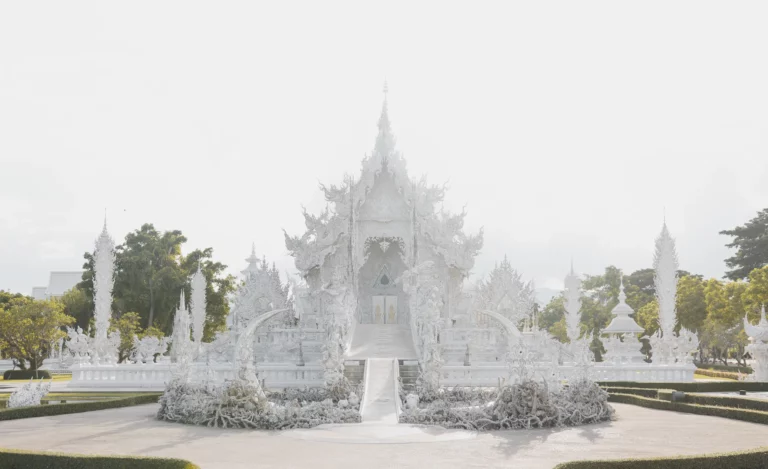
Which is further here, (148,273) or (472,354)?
(148,273)

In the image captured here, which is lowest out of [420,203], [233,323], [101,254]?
[233,323]

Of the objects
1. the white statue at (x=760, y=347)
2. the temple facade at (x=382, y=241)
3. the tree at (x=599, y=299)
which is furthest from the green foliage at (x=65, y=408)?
the tree at (x=599, y=299)

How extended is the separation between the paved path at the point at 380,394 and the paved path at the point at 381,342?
131 inches

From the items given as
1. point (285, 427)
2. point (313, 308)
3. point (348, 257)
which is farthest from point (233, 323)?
point (285, 427)

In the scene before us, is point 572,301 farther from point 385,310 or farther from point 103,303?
point 103,303

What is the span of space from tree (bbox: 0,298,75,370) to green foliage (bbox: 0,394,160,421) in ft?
61.2

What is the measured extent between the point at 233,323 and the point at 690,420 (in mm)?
20562

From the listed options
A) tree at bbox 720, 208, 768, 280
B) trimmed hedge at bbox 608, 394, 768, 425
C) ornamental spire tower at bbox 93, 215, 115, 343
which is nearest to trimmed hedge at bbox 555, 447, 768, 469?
trimmed hedge at bbox 608, 394, 768, 425

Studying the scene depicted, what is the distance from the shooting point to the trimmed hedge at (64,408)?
15.1 metres

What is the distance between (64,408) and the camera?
16078 mm

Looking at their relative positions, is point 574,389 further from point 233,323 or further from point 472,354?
point 233,323

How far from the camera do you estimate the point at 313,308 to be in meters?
29.9

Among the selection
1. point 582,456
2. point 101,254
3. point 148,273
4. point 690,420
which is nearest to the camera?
point 582,456

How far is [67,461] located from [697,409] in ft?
42.6
